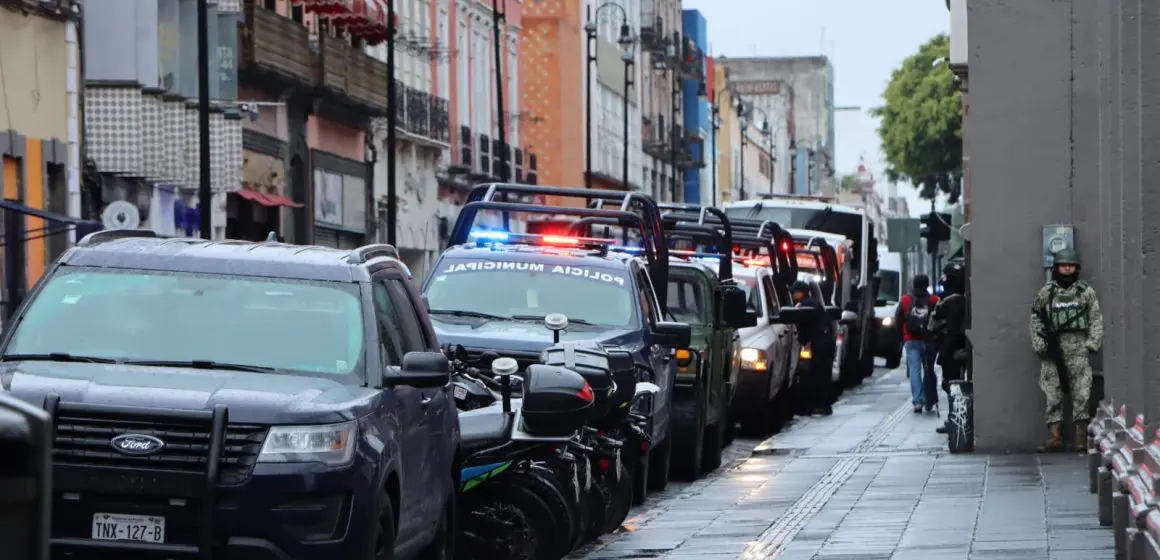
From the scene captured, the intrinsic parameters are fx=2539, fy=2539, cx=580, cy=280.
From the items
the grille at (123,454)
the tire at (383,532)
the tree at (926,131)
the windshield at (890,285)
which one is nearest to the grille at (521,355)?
the tire at (383,532)

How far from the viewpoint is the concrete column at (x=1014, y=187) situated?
Result: 21.9 metres

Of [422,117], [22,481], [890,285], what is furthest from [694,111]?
[22,481]

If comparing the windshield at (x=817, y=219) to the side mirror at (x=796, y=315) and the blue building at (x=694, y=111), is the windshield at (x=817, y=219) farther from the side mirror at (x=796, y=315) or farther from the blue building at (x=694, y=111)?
the blue building at (x=694, y=111)

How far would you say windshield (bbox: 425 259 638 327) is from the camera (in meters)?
18.1

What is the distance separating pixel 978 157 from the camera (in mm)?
Answer: 22094

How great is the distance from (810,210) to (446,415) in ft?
130

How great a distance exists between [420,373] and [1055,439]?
39.5ft

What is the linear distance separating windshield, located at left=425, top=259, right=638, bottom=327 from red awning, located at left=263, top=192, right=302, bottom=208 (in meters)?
25.8

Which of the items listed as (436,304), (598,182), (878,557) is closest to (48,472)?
(878,557)

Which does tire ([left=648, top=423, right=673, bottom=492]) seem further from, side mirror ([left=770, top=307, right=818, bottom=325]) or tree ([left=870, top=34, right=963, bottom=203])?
tree ([left=870, top=34, right=963, bottom=203])

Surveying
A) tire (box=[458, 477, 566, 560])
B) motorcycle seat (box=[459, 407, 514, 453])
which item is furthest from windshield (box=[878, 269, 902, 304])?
motorcycle seat (box=[459, 407, 514, 453])

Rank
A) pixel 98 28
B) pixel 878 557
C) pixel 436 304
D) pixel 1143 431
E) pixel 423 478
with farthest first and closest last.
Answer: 1. pixel 98 28
2. pixel 436 304
3. pixel 878 557
4. pixel 1143 431
5. pixel 423 478

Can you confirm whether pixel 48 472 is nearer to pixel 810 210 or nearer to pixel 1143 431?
pixel 1143 431

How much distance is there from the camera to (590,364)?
1394 cm
